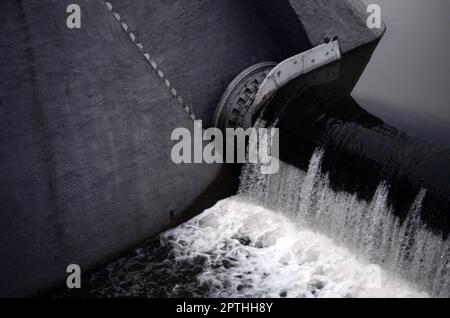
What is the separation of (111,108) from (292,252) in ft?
12.1

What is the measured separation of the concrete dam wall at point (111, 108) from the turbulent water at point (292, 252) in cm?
59

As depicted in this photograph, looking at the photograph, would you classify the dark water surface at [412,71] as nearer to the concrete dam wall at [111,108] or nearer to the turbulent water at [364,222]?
the concrete dam wall at [111,108]

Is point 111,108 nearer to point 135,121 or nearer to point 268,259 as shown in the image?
point 135,121

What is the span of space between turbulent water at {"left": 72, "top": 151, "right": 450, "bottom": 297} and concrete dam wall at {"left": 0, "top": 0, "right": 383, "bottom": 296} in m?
0.59

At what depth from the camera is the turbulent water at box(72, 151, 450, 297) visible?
5.29 m

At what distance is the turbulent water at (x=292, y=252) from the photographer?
17.4ft

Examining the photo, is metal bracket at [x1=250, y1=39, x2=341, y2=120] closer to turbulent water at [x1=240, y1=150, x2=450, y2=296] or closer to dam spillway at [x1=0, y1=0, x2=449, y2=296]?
dam spillway at [x1=0, y1=0, x2=449, y2=296]

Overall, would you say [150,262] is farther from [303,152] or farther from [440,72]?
[440,72]

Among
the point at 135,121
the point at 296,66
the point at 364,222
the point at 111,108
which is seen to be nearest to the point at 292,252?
the point at 364,222

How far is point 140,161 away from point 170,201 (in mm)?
1021

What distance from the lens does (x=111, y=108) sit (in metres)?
6.05

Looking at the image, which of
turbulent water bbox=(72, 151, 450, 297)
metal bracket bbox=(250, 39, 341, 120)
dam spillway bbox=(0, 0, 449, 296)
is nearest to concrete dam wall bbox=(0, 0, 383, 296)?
dam spillway bbox=(0, 0, 449, 296)

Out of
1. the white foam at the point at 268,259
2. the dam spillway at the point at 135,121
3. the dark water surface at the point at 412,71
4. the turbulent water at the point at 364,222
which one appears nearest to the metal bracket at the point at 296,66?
the dam spillway at the point at 135,121
